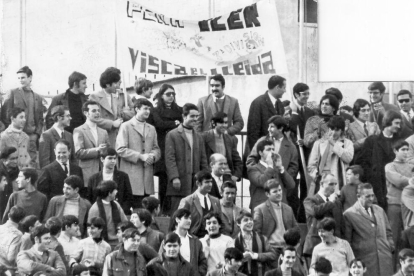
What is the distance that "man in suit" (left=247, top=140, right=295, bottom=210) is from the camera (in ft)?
82.5

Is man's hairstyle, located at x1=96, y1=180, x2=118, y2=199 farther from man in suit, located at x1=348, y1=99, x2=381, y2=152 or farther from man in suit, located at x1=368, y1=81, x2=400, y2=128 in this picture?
man in suit, located at x1=368, y1=81, x2=400, y2=128

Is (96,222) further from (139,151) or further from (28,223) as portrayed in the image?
(139,151)

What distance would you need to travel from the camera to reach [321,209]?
24.3 meters

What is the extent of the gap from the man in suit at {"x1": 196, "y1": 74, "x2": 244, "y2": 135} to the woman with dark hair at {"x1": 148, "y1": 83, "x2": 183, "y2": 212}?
1.17ft

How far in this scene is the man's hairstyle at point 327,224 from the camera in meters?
23.9

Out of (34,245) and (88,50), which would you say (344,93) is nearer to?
(88,50)

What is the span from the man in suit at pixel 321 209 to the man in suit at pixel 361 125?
1372mm

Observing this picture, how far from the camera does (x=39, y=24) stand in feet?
109

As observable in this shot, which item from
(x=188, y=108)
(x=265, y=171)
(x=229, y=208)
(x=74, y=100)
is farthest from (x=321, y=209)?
(x=74, y=100)

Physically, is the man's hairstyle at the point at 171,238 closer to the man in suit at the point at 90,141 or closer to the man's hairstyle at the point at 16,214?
the man's hairstyle at the point at 16,214

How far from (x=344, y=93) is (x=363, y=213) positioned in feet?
23.2

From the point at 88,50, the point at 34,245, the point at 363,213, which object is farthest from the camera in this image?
the point at 88,50

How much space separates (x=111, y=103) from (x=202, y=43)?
1.74 m

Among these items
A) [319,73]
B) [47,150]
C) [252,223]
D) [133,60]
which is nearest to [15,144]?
[47,150]
